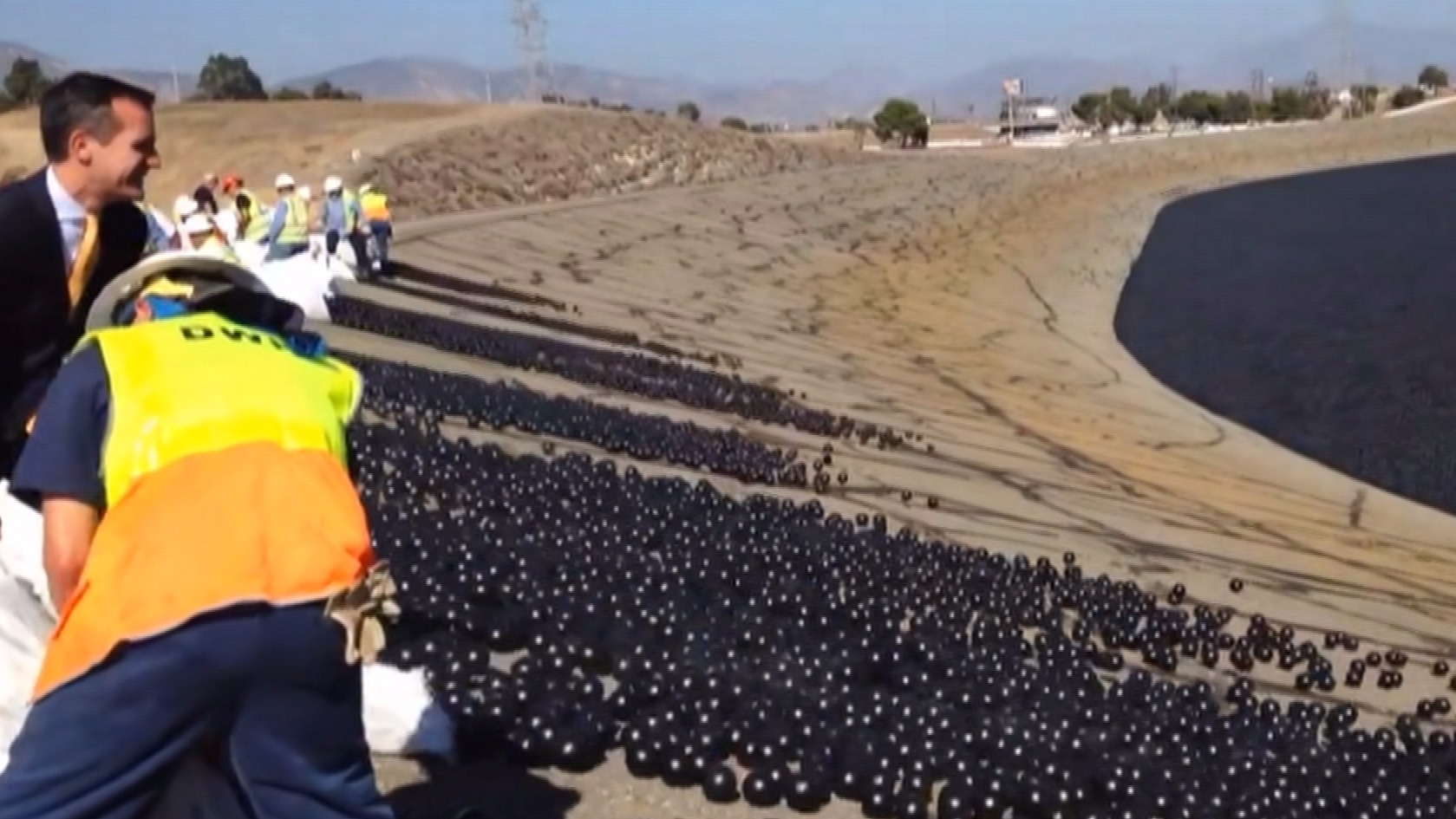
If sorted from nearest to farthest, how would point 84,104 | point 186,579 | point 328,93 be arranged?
point 186,579
point 84,104
point 328,93

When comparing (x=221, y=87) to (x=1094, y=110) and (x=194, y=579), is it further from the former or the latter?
(x=194, y=579)

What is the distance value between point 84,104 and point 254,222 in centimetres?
1921

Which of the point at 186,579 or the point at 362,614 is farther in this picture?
the point at 362,614

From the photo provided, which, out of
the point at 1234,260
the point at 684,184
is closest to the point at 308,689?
the point at 1234,260

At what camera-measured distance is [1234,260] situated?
4703cm

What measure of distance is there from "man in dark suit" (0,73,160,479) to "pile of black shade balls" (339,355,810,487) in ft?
28.3

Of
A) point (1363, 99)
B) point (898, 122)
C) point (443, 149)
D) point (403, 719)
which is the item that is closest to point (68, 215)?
point (403, 719)

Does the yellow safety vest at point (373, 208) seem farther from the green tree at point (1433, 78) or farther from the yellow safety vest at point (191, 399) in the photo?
the green tree at point (1433, 78)

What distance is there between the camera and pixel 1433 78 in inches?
6127

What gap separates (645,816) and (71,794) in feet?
10.3

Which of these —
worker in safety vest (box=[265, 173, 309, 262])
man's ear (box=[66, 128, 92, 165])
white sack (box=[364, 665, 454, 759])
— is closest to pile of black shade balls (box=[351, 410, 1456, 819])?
white sack (box=[364, 665, 454, 759])

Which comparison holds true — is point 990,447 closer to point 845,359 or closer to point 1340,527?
point 1340,527

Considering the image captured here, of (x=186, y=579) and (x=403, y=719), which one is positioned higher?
(x=186, y=579)

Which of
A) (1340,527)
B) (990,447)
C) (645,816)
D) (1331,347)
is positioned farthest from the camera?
(1331,347)
